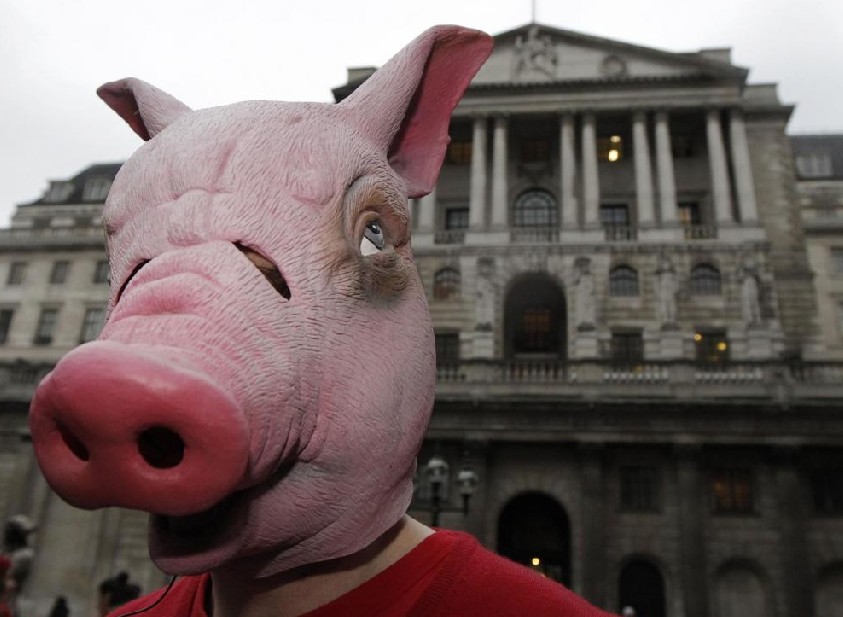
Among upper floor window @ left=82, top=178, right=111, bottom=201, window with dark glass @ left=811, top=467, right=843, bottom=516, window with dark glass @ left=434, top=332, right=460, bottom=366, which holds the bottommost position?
window with dark glass @ left=811, top=467, right=843, bottom=516

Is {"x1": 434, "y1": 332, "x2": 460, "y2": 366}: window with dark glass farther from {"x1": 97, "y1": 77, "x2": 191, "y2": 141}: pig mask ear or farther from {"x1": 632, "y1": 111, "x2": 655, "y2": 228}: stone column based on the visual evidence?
{"x1": 97, "y1": 77, "x2": 191, "y2": 141}: pig mask ear

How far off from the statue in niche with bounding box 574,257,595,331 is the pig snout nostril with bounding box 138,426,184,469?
2707 cm

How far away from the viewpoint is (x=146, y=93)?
1.96m

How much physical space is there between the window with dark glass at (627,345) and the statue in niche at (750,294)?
14.0 feet

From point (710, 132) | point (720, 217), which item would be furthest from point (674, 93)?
point (720, 217)

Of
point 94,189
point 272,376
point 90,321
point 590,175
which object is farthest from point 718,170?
point 94,189

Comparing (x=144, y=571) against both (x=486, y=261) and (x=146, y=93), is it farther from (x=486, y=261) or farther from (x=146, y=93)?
(x=146, y=93)

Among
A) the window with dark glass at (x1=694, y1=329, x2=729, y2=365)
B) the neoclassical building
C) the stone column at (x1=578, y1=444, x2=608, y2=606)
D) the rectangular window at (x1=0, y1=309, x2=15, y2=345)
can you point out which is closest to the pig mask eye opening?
the neoclassical building

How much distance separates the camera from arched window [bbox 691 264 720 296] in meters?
28.0

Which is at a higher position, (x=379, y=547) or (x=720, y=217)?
(x=720, y=217)

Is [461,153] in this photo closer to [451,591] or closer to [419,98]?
[419,98]

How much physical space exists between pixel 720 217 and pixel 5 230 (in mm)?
40327

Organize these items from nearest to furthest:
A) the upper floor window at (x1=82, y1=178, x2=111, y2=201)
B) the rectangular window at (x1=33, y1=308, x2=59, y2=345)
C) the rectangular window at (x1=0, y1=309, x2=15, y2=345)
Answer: the rectangular window at (x1=33, y1=308, x2=59, y2=345) → the rectangular window at (x1=0, y1=309, x2=15, y2=345) → the upper floor window at (x1=82, y1=178, x2=111, y2=201)

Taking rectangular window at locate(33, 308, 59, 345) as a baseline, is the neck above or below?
below
